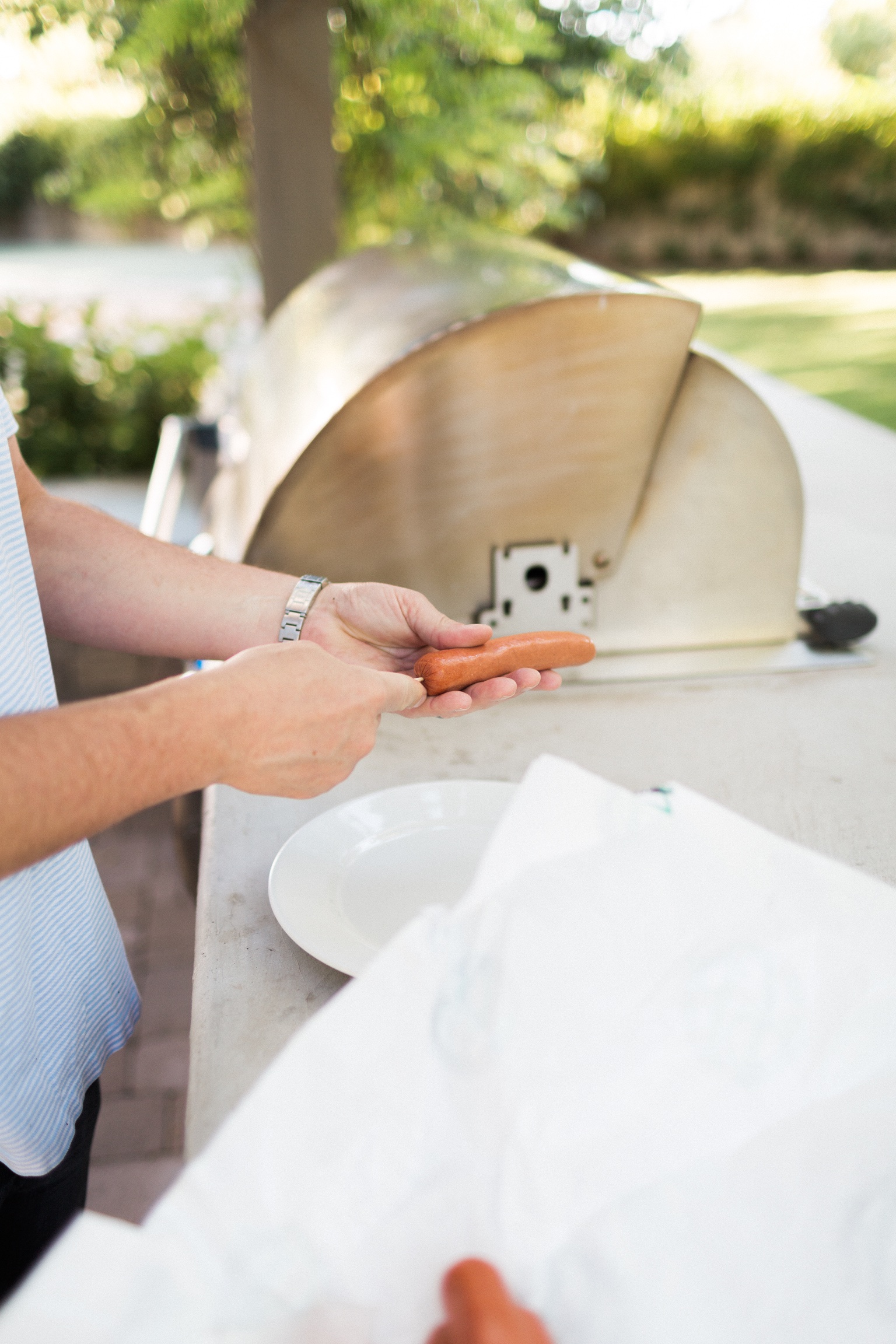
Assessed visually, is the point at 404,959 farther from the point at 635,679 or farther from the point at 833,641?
the point at 833,641

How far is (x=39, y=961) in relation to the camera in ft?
2.75

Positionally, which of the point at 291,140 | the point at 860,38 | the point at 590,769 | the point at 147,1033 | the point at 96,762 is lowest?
the point at 147,1033

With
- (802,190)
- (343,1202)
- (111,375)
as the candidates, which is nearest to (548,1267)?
(343,1202)

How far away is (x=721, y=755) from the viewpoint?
1.29 meters

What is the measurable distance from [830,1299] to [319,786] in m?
0.51

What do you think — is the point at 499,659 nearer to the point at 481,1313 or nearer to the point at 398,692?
the point at 398,692

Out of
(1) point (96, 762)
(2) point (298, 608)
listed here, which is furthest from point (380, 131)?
(1) point (96, 762)

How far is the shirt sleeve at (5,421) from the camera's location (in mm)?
823

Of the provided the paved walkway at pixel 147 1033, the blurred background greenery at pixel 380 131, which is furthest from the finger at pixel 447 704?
the blurred background greenery at pixel 380 131

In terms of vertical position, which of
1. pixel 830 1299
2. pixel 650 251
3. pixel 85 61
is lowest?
pixel 830 1299

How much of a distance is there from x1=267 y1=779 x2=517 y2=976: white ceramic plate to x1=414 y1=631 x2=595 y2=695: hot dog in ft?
0.44

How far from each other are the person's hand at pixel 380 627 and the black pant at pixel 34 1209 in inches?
22.2

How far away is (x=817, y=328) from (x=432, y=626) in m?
8.56

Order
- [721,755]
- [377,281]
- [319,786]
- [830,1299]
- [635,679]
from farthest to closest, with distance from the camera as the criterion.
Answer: [377,281], [635,679], [721,755], [319,786], [830,1299]
